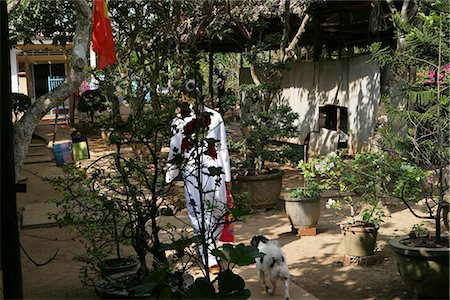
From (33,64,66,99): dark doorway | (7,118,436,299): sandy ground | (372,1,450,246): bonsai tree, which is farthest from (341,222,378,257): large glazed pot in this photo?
(33,64,66,99): dark doorway

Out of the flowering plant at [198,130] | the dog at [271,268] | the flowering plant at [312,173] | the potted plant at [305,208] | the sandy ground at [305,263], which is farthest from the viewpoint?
the potted plant at [305,208]

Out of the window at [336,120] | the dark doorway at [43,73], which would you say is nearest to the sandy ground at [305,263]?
the window at [336,120]

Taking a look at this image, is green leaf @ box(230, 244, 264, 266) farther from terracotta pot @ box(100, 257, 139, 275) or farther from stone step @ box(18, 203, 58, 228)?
stone step @ box(18, 203, 58, 228)

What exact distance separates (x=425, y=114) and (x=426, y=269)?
3.87ft

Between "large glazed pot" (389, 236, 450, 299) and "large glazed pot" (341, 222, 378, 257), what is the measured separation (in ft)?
3.33

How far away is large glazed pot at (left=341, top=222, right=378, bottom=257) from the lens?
17.4ft

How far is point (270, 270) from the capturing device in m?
4.42

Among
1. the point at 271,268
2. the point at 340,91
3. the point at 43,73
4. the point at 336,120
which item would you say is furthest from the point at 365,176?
the point at 43,73

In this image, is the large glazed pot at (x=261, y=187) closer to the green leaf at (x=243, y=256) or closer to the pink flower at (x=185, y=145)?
the pink flower at (x=185, y=145)

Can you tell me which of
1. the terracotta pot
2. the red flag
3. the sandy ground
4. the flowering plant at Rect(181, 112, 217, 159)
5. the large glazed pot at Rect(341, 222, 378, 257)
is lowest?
the sandy ground

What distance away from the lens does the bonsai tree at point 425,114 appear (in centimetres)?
422

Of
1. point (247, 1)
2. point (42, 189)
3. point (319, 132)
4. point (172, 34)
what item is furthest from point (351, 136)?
point (42, 189)

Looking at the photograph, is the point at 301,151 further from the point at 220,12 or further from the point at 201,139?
the point at 201,139

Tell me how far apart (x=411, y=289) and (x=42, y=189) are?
741 cm
